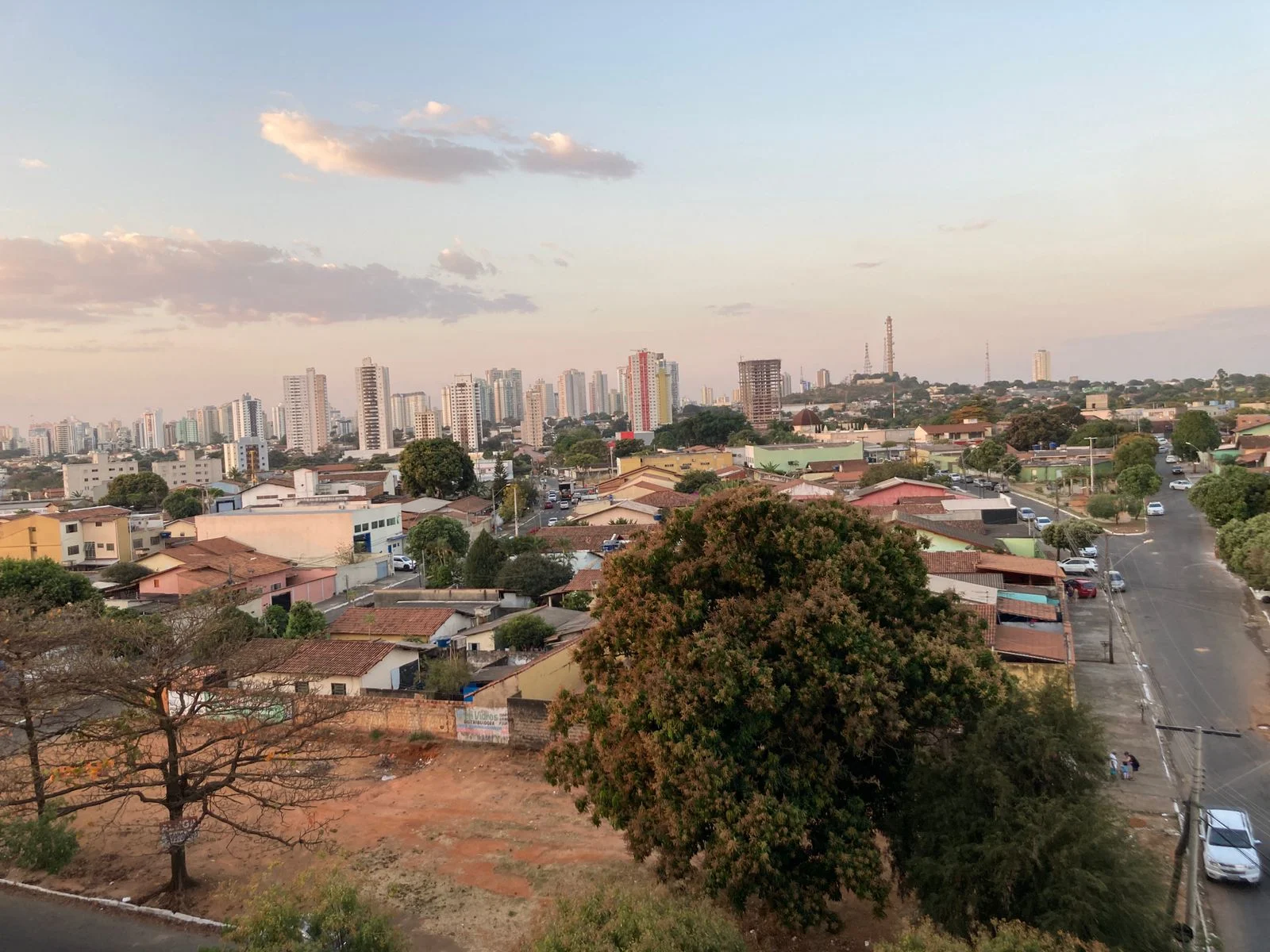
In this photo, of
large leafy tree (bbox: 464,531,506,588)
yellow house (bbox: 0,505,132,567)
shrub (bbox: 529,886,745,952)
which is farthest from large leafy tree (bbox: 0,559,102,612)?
shrub (bbox: 529,886,745,952)

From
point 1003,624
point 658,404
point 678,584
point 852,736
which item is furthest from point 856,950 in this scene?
point 658,404

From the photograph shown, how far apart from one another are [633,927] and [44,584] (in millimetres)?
21721

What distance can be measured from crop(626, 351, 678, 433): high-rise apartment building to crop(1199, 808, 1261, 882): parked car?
90.7 meters

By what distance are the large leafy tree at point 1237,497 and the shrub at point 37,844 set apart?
28.5 meters

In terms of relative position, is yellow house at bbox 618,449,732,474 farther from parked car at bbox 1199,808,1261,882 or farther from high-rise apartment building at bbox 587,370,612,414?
high-rise apartment building at bbox 587,370,612,414

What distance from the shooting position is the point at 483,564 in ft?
79.7

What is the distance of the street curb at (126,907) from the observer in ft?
26.9

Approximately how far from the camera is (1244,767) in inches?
456

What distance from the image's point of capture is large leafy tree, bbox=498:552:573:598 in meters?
22.4

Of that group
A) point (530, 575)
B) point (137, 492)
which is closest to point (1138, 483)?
point (530, 575)

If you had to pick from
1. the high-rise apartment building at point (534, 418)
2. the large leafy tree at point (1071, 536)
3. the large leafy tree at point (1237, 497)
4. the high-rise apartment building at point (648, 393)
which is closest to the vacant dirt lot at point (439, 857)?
the large leafy tree at point (1071, 536)

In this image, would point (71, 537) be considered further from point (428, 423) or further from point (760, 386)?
point (760, 386)

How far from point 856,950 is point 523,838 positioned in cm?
429

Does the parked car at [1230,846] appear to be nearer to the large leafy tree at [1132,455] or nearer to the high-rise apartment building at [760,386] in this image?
the large leafy tree at [1132,455]
